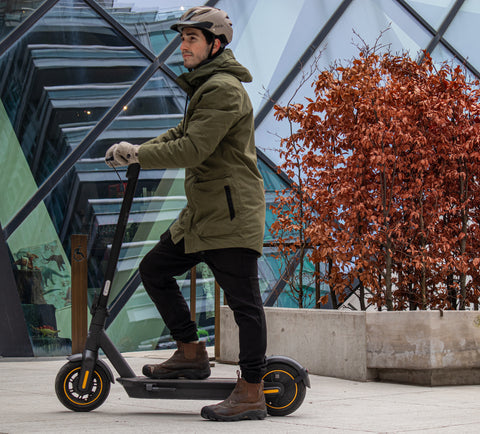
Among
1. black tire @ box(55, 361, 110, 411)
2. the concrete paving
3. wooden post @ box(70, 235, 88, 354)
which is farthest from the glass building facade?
black tire @ box(55, 361, 110, 411)

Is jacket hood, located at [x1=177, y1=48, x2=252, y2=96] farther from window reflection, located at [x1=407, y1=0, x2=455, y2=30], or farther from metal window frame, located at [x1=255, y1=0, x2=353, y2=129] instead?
window reflection, located at [x1=407, y1=0, x2=455, y2=30]

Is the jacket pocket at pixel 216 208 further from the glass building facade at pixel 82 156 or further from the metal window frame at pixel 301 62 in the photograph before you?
the metal window frame at pixel 301 62

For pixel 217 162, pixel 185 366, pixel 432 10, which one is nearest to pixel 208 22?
pixel 217 162

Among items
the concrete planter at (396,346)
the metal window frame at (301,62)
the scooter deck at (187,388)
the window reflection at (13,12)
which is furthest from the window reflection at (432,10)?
the scooter deck at (187,388)

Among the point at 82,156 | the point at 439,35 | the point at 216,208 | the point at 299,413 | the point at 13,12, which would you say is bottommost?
the point at 299,413

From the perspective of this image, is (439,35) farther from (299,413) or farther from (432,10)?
(299,413)

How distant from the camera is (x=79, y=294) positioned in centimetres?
704

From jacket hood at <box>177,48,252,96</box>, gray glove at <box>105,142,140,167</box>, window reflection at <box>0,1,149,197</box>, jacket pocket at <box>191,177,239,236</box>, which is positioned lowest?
jacket pocket at <box>191,177,239,236</box>

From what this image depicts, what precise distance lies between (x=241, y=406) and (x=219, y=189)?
3.23 feet

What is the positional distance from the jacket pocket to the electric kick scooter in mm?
341

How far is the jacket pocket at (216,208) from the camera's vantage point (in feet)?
12.6

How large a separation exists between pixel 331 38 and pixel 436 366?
6.23 metres

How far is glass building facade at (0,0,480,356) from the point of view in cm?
812

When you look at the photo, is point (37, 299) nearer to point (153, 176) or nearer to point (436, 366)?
point (153, 176)
